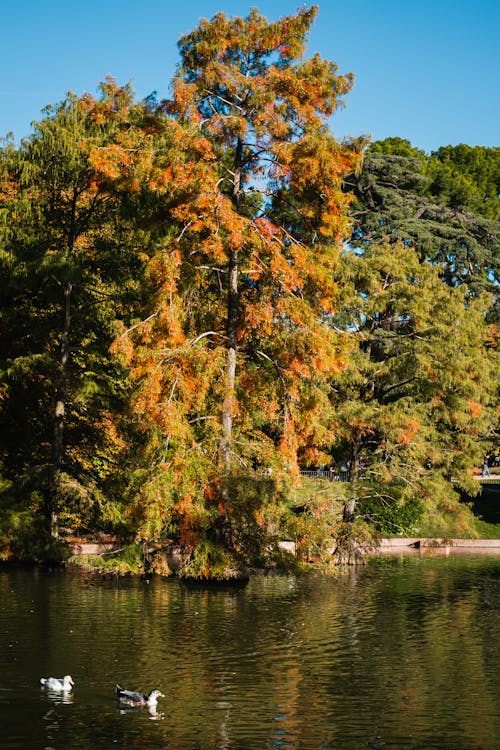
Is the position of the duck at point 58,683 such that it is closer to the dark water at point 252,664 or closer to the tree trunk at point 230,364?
the dark water at point 252,664

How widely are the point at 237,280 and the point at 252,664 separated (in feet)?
48.0

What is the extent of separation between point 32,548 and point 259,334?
8865mm

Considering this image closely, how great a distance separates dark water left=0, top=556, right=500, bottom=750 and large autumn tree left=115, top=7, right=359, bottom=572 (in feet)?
10.7

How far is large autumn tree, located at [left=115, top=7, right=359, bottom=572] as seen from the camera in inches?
1019

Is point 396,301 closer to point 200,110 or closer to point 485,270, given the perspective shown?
point 200,110

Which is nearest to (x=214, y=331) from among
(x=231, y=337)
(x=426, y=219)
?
(x=231, y=337)

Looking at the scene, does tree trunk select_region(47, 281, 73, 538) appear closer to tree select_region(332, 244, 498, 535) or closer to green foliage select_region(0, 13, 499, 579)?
green foliage select_region(0, 13, 499, 579)

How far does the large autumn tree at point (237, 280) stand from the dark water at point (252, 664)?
129 inches

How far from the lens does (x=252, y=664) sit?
1652 cm

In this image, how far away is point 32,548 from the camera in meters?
28.2

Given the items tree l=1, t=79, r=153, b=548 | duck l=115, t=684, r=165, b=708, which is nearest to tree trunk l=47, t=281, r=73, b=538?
tree l=1, t=79, r=153, b=548

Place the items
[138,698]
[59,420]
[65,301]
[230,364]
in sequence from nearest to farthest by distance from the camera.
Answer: [138,698] < [230,364] < [59,420] < [65,301]

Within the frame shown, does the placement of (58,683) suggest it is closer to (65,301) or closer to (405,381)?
(65,301)

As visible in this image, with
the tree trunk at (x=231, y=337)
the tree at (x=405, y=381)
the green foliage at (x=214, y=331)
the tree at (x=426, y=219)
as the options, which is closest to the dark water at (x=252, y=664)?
the green foliage at (x=214, y=331)
